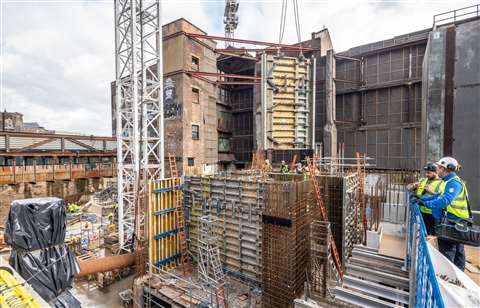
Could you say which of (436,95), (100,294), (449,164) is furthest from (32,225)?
(436,95)

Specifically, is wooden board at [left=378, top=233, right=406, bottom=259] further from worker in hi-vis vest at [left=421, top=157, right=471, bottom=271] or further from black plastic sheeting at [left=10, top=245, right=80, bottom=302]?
black plastic sheeting at [left=10, top=245, right=80, bottom=302]

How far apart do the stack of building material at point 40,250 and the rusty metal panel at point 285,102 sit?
8197 mm

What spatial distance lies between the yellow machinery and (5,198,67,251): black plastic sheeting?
492 millimetres

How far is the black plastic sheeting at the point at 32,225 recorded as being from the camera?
3.01m

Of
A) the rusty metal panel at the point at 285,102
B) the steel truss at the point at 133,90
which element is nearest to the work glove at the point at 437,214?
the rusty metal panel at the point at 285,102

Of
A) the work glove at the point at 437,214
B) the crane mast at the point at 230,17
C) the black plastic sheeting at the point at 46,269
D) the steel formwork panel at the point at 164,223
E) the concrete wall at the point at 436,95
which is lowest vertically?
the steel formwork panel at the point at 164,223

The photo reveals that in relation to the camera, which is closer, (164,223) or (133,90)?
(164,223)

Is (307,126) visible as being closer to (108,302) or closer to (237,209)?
(237,209)

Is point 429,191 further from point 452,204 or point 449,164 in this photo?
point 449,164

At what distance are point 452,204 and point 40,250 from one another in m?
6.51

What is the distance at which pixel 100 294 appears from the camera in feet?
31.9

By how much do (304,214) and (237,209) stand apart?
2.39m

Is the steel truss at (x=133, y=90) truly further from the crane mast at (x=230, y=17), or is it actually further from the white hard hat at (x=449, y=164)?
the crane mast at (x=230, y=17)

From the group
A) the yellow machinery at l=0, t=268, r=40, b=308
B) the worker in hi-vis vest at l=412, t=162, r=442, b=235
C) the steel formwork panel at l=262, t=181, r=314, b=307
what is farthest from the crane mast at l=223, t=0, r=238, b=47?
the yellow machinery at l=0, t=268, r=40, b=308
